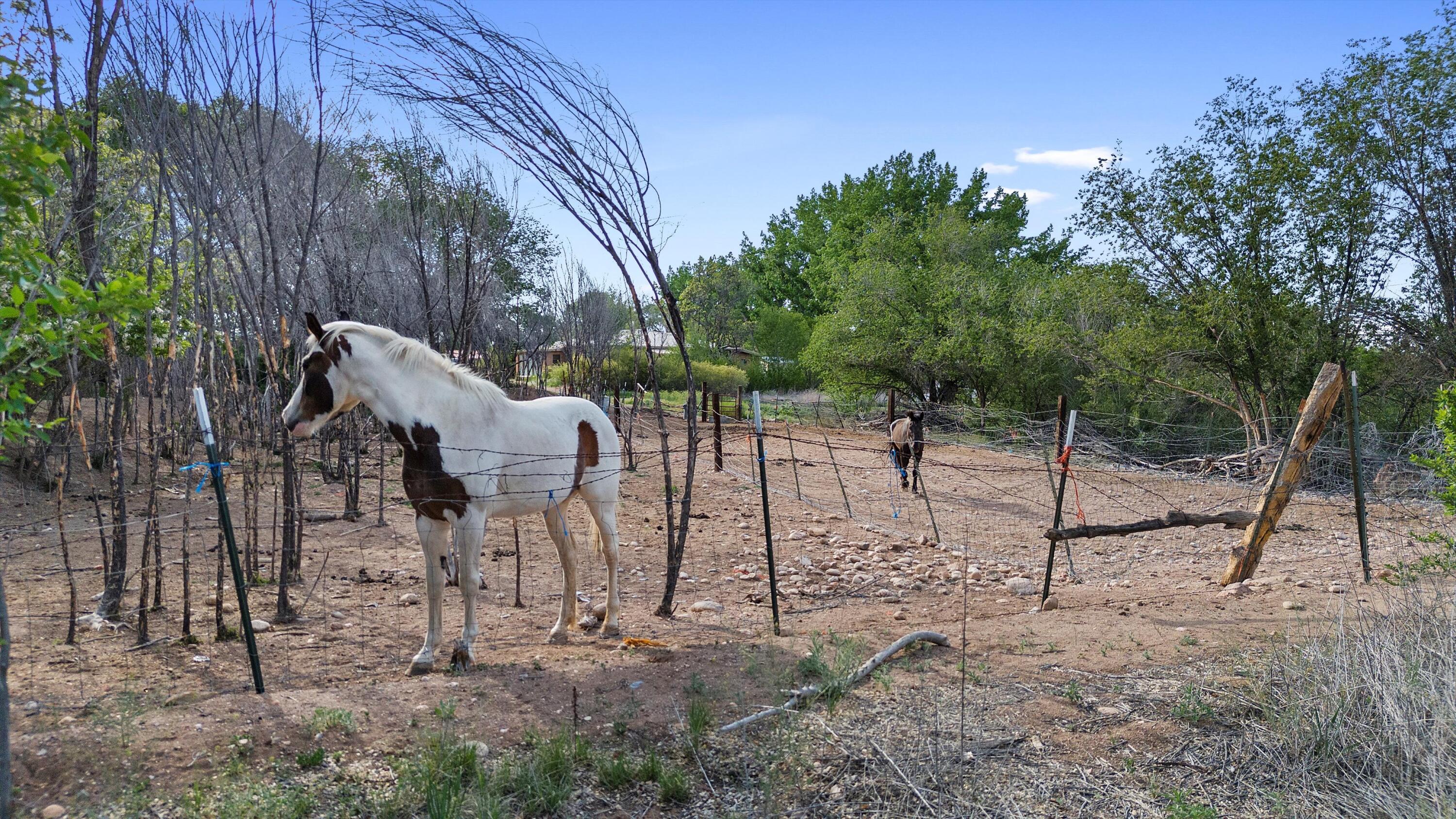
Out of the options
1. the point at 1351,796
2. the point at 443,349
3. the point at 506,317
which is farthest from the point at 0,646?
the point at 506,317

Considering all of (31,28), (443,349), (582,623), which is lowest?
(582,623)

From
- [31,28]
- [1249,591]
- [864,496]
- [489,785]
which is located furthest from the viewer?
[864,496]

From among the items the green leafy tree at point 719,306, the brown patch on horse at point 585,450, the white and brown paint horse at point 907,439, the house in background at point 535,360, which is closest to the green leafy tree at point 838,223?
the green leafy tree at point 719,306

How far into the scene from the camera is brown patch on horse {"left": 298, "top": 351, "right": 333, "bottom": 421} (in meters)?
4.77

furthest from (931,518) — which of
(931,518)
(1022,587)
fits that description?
(1022,587)

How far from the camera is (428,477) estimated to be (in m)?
4.91

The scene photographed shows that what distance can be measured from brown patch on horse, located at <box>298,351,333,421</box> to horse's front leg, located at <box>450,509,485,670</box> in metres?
1.01

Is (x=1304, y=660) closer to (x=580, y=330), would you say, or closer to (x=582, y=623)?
(x=582, y=623)

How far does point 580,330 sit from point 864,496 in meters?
10.4

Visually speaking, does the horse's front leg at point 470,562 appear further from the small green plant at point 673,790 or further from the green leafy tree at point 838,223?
the green leafy tree at point 838,223

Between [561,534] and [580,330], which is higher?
[580,330]

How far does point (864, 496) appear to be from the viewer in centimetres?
1334

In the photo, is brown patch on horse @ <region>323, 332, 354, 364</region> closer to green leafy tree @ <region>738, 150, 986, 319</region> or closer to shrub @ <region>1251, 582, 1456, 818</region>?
shrub @ <region>1251, 582, 1456, 818</region>

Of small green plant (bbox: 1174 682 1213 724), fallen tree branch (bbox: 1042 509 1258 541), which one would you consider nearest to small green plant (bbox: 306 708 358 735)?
small green plant (bbox: 1174 682 1213 724)
